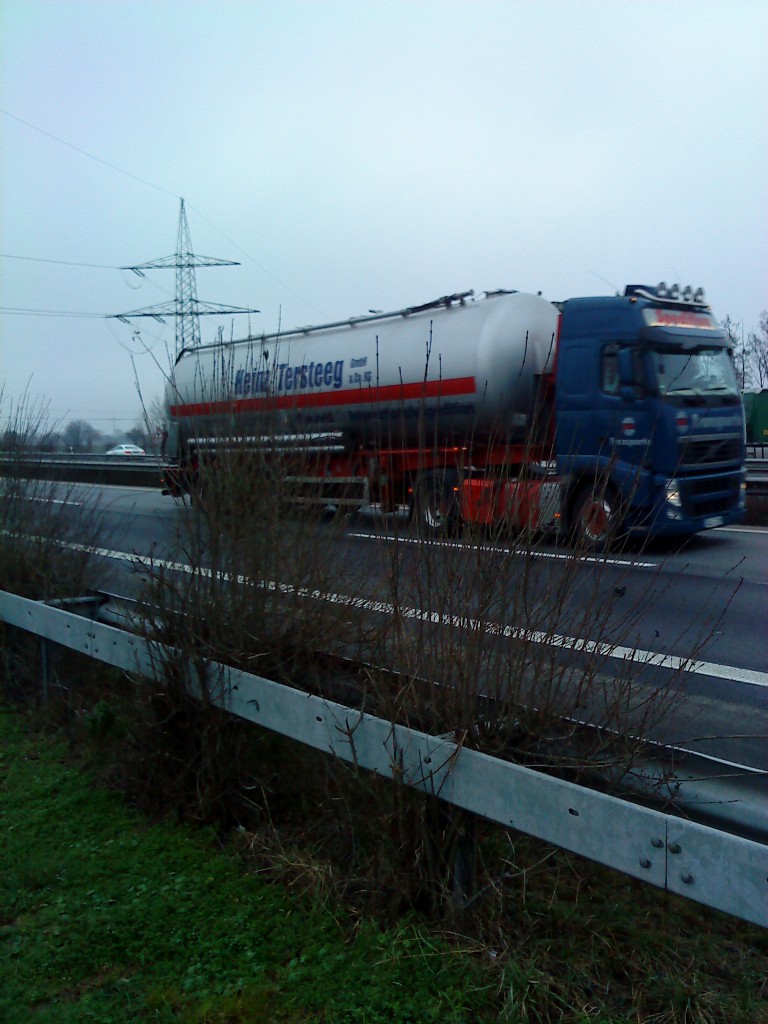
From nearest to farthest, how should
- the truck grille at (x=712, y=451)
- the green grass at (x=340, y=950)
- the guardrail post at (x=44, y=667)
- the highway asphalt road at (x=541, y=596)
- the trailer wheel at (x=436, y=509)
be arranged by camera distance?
the green grass at (x=340, y=950)
the highway asphalt road at (x=541, y=596)
the trailer wheel at (x=436, y=509)
the guardrail post at (x=44, y=667)
the truck grille at (x=712, y=451)

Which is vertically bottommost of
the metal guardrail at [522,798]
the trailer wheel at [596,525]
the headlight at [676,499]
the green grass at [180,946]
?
the green grass at [180,946]

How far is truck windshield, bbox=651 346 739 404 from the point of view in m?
12.3

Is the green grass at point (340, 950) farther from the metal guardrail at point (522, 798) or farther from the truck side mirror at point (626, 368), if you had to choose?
the truck side mirror at point (626, 368)

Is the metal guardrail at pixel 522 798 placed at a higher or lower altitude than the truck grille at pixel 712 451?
lower

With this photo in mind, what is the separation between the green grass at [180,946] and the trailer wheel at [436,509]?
1.42m

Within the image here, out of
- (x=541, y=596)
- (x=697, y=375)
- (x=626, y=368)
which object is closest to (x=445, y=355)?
(x=626, y=368)

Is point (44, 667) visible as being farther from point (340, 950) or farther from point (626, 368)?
point (626, 368)

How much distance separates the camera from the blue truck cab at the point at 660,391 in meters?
12.2

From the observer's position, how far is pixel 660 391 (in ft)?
40.0

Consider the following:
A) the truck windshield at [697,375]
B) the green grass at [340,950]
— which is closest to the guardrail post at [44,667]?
the green grass at [340,950]

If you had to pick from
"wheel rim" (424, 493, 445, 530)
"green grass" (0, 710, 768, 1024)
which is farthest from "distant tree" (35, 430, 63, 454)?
"wheel rim" (424, 493, 445, 530)

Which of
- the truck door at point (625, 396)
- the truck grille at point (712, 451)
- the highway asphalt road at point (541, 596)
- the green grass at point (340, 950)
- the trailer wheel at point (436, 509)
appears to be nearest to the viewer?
the green grass at point (340, 950)

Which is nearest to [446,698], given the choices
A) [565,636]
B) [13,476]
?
[565,636]

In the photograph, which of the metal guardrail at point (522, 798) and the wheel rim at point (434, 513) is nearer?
the metal guardrail at point (522, 798)
